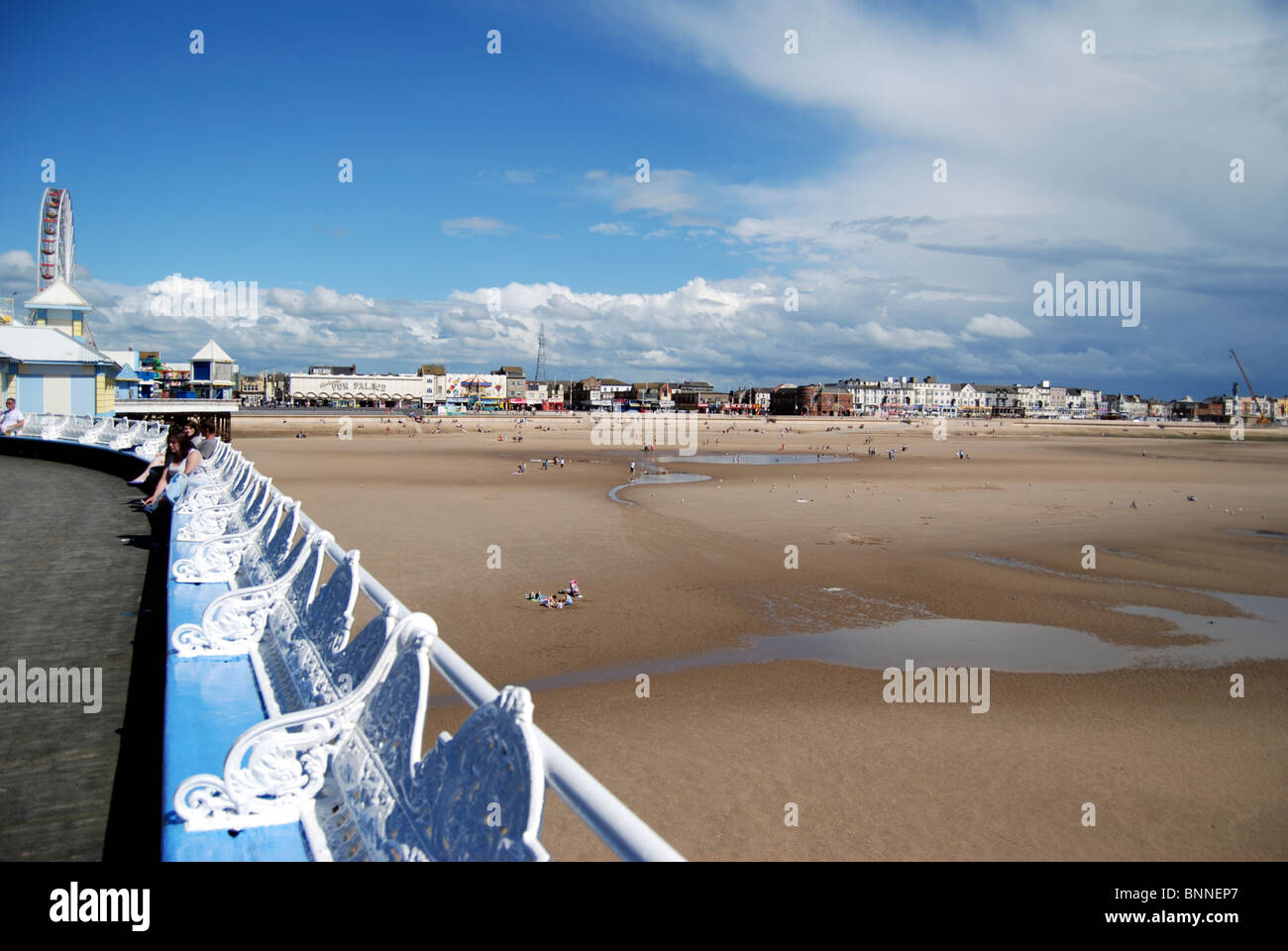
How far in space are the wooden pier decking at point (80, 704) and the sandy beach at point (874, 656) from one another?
280cm

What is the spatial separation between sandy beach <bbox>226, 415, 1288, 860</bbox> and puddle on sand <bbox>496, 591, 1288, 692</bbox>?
49 millimetres

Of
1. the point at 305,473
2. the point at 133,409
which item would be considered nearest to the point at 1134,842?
the point at 305,473

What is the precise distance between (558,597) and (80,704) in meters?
8.64

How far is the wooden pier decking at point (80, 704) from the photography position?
11.5 ft

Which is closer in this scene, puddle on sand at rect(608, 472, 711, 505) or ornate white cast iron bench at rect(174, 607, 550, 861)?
ornate white cast iron bench at rect(174, 607, 550, 861)

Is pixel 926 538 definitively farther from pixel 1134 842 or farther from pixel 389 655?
pixel 389 655

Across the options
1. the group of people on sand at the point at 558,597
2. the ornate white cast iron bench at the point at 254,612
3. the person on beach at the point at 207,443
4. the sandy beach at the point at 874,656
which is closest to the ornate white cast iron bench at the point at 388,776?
the ornate white cast iron bench at the point at 254,612

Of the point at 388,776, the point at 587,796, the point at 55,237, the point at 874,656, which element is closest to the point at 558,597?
the point at 874,656

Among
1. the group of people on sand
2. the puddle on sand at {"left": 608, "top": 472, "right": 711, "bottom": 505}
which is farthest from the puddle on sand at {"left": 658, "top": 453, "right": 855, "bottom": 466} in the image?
the group of people on sand

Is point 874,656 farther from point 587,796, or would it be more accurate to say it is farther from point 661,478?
point 661,478

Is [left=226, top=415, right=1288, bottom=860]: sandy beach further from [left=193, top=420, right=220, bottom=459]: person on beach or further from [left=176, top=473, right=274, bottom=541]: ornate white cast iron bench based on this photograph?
[left=193, top=420, right=220, bottom=459]: person on beach

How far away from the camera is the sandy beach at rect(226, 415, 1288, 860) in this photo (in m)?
6.66
